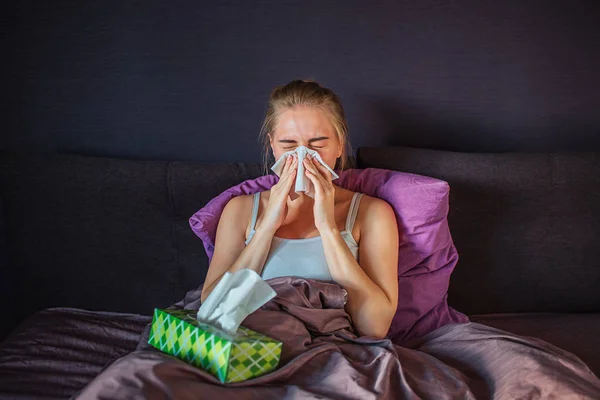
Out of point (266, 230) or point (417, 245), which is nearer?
point (266, 230)

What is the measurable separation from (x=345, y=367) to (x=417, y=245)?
59cm

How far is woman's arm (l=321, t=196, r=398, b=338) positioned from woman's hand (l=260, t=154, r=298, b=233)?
0.14 metres

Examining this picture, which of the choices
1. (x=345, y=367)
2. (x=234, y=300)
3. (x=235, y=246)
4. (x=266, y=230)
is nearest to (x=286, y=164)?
(x=266, y=230)

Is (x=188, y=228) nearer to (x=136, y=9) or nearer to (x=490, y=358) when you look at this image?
(x=136, y=9)

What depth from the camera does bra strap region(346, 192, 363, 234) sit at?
188 centimetres

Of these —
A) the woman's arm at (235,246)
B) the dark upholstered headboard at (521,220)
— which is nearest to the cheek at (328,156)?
the woman's arm at (235,246)

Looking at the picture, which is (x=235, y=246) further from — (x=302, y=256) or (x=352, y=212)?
(x=352, y=212)

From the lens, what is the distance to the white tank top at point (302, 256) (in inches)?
72.0

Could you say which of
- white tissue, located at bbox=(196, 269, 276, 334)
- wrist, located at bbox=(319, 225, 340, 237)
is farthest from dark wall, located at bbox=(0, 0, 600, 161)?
white tissue, located at bbox=(196, 269, 276, 334)

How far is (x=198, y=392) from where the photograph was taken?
135 cm

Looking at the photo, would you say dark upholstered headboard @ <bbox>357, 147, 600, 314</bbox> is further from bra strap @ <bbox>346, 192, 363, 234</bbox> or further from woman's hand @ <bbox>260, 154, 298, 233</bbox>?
woman's hand @ <bbox>260, 154, 298, 233</bbox>

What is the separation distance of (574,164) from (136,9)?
62.3 inches

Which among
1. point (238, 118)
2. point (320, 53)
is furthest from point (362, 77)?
point (238, 118)

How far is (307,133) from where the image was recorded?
183cm
